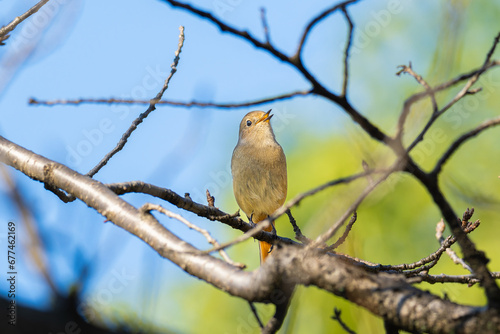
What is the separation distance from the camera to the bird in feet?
20.7

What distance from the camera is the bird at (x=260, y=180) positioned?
20.7 ft

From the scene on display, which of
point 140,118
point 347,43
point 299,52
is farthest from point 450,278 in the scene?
point 299,52

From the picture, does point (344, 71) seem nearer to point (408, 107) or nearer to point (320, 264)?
point (408, 107)

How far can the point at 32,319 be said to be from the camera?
4.12 ft

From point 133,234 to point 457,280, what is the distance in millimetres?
1969

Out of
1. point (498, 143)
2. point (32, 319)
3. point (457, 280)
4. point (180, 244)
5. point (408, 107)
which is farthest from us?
point (498, 143)

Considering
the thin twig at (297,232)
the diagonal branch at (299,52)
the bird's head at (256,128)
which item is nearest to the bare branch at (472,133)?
the diagonal branch at (299,52)

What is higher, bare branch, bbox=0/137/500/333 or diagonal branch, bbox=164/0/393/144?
diagonal branch, bbox=164/0/393/144

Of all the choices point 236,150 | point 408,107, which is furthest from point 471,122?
point 408,107

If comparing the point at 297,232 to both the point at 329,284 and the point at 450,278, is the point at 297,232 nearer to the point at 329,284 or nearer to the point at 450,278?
the point at 450,278

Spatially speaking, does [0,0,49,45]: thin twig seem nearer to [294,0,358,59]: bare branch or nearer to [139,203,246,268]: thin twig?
[139,203,246,268]: thin twig

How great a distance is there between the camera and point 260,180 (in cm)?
637

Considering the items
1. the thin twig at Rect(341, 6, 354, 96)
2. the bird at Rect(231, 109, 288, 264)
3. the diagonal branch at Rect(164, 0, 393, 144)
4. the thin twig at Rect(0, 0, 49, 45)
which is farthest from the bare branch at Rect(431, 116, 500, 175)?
the bird at Rect(231, 109, 288, 264)

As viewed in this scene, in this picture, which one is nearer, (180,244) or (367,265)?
(180,244)
